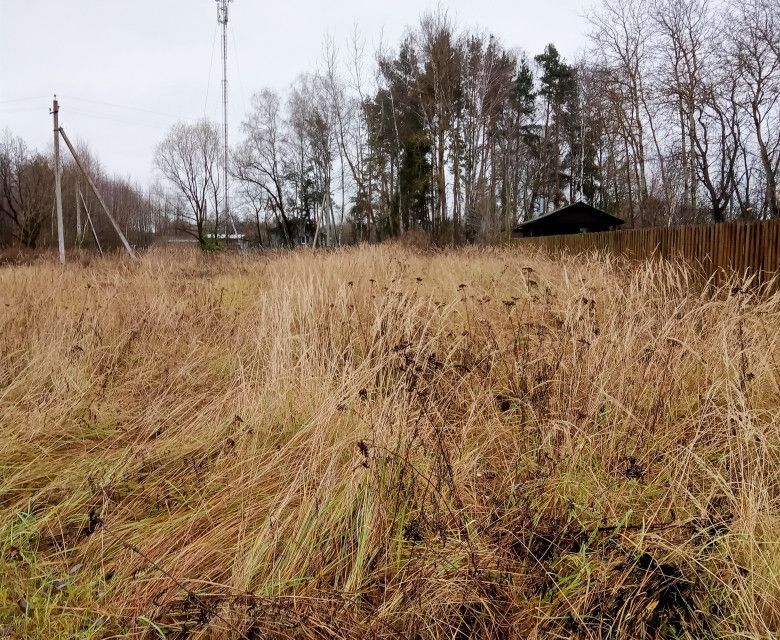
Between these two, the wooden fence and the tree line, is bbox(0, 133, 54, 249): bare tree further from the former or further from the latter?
the wooden fence

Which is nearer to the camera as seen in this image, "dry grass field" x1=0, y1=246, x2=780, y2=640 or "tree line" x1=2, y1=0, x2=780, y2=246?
"dry grass field" x1=0, y1=246, x2=780, y2=640

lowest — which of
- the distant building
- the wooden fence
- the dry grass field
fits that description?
the dry grass field

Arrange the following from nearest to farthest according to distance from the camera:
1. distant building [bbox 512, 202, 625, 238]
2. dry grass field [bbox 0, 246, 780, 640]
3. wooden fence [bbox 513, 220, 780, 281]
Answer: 1. dry grass field [bbox 0, 246, 780, 640]
2. wooden fence [bbox 513, 220, 780, 281]
3. distant building [bbox 512, 202, 625, 238]

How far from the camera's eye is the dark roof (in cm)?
2091

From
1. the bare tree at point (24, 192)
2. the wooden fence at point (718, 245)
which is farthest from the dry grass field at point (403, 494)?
the bare tree at point (24, 192)

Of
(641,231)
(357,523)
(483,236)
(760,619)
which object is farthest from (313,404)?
(483,236)

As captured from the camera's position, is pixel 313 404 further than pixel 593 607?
Yes

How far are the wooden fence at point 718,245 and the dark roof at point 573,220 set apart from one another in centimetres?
1316

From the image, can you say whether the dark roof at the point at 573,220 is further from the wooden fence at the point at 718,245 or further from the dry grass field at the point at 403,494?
the dry grass field at the point at 403,494

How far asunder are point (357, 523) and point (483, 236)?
2151cm

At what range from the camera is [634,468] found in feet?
5.15

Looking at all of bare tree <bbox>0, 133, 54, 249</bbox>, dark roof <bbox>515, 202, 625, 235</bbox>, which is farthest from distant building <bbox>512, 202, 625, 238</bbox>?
bare tree <bbox>0, 133, 54, 249</bbox>

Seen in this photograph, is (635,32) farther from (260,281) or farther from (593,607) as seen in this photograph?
(593,607)

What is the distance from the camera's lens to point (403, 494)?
5.36 ft
